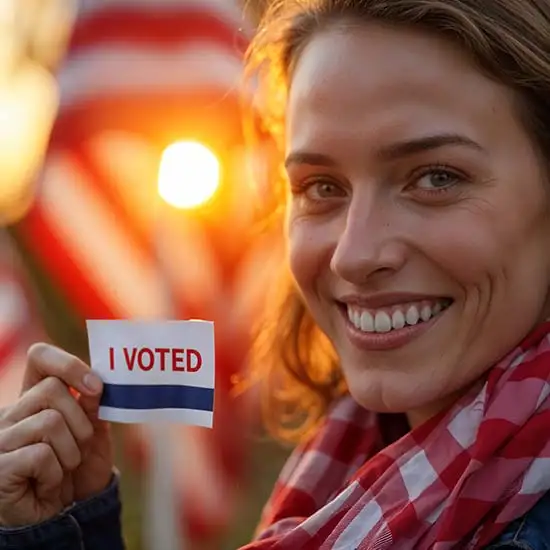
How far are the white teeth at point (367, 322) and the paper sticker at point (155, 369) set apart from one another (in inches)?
9.0

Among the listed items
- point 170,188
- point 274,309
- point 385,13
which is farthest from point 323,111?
point 170,188

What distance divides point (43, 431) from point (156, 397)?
229 mm

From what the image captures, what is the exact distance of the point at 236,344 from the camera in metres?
3.39

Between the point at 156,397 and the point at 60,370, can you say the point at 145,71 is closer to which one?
the point at 60,370

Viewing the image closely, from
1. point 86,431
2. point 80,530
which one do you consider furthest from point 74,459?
point 80,530

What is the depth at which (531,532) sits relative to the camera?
1.36 meters

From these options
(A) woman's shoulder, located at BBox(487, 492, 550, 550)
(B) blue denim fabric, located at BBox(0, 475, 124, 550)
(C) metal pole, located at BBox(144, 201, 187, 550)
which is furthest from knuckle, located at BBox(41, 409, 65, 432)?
(C) metal pole, located at BBox(144, 201, 187, 550)

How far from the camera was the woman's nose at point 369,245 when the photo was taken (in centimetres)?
150

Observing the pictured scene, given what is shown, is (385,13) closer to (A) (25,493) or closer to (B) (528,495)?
(B) (528,495)

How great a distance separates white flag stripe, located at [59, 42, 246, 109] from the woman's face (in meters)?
1.71

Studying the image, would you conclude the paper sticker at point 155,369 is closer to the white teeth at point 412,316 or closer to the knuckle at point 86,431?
the knuckle at point 86,431

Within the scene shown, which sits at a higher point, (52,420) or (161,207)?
(161,207)

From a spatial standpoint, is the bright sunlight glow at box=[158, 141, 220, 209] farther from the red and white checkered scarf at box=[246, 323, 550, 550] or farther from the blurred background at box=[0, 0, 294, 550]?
the red and white checkered scarf at box=[246, 323, 550, 550]

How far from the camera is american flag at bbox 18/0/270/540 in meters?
3.23
